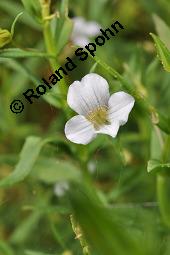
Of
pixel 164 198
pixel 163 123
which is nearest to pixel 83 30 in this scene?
pixel 164 198

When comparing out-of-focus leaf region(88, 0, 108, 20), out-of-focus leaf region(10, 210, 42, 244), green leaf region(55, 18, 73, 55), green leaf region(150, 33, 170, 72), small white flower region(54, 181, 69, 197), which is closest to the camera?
green leaf region(150, 33, 170, 72)

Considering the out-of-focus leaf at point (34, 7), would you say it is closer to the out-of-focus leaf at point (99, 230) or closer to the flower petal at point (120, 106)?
the flower petal at point (120, 106)

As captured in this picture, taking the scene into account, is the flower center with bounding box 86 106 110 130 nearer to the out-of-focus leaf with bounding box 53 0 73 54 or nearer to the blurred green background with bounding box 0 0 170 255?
the blurred green background with bounding box 0 0 170 255

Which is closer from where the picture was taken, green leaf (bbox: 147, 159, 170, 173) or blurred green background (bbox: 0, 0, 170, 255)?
green leaf (bbox: 147, 159, 170, 173)

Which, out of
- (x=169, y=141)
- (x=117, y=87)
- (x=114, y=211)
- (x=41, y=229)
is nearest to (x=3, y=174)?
(x=41, y=229)

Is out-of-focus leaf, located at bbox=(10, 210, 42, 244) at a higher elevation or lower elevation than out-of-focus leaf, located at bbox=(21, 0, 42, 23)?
lower

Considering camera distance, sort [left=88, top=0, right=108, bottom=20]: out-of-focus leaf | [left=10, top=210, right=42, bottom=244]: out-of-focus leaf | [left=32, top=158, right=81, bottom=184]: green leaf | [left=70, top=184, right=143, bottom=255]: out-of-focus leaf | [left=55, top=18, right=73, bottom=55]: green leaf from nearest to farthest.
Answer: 1. [left=70, top=184, right=143, bottom=255]: out-of-focus leaf
2. [left=55, top=18, right=73, bottom=55]: green leaf
3. [left=32, top=158, right=81, bottom=184]: green leaf
4. [left=10, top=210, right=42, bottom=244]: out-of-focus leaf
5. [left=88, top=0, right=108, bottom=20]: out-of-focus leaf

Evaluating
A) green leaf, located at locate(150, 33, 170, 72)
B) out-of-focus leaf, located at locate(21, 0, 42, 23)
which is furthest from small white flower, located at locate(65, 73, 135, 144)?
out-of-focus leaf, located at locate(21, 0, 42, 23)

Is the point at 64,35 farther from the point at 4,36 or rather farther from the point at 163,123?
the point at 163,123
